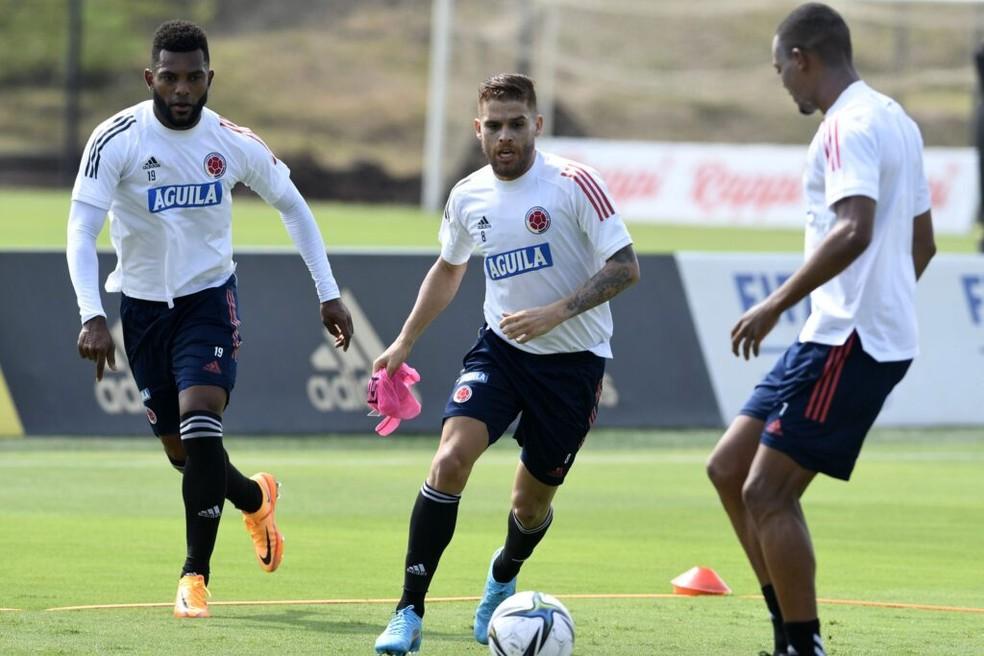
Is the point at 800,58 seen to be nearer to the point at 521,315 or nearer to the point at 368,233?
the point at 521,315

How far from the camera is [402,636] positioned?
702 centimetres

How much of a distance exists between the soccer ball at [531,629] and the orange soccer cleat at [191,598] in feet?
5.20

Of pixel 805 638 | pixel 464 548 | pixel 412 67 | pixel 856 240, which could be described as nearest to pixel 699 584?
pixel 464 548

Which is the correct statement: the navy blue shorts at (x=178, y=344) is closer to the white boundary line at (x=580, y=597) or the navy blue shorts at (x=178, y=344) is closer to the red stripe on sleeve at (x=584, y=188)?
the white boundary line at (x=580, y=597)

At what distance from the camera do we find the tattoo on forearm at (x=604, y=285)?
291 inches

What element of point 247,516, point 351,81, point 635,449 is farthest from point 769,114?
point 247,516

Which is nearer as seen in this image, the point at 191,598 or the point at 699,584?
the point at 191,598

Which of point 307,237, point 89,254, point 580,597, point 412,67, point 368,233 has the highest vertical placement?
point 89,254

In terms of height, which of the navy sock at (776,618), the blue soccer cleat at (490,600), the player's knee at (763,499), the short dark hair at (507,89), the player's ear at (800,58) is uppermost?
the player's ear at (800,58)

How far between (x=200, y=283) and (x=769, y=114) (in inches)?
2589

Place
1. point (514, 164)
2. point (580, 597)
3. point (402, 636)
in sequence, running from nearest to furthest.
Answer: point (402, 636) < point (514, 164) < point (580, 597)

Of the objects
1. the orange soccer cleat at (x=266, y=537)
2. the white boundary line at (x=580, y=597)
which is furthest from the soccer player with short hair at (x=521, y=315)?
the orange soccer cleat at (x=266, y=537)

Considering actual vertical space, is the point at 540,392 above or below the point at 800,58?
below

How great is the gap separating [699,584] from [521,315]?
7.31ft
